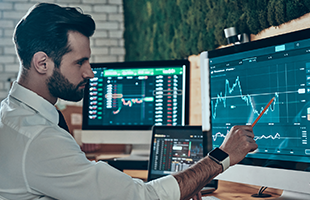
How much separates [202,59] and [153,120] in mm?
525

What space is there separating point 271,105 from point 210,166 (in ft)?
0.90

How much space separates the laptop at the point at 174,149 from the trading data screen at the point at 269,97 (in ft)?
0.47

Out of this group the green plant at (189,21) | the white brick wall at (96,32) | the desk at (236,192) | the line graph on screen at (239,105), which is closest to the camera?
the line graph on screen at (239,105)

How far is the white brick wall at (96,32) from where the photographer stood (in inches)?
125

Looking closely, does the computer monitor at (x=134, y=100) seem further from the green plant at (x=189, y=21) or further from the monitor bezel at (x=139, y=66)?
the green plant at (x=189, y=21)

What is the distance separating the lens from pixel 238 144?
2.81 feet

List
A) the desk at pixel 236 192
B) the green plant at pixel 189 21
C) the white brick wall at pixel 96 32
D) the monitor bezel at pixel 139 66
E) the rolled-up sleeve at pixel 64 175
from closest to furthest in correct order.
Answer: the rolled-up sleeve at pixel 64 175 → the desk at pixel 236 192 → the green plant at pixel 189 21 → the monitor bezel at pixel 139 66 → the white brick wall at pixel 96 32

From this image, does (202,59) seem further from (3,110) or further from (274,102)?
(3,110)

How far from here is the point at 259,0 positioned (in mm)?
1199

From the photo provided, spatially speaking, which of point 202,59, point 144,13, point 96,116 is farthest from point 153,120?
point 144,13

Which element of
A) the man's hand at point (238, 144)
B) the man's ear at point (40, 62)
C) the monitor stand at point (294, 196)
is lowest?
the monitor stand at point (294, 196)

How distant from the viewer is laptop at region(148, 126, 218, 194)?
1.21m

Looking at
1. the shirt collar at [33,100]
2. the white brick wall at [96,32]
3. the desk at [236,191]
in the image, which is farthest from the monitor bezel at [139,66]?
the white brick wall at [96,32]

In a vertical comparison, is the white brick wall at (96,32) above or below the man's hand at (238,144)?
above
